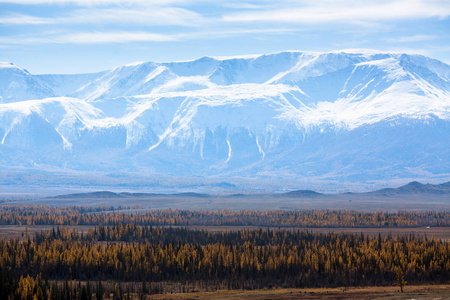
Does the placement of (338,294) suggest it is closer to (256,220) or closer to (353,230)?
(353,230)

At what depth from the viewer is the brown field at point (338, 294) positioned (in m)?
72.0

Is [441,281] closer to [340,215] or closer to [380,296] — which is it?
[380,296]

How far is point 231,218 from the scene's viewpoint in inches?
7589

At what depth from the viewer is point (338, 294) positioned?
75.9 m

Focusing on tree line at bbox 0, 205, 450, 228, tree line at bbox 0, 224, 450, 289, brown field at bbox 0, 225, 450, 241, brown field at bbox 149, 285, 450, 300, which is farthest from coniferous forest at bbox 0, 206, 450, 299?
tree line at bbox 0, 205, 450, 228

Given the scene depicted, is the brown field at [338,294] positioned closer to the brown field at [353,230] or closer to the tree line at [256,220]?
the brown field at [353,230]

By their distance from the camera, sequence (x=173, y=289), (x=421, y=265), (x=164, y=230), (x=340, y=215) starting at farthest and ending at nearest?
(x=340, y=215) → (x=164, y=230) → (x=421, y=265) → (x=173, y=289)

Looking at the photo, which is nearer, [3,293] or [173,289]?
[3,293]

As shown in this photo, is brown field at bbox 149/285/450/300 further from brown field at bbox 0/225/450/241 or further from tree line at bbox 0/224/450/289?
brown field at bbox 0/225/450/241

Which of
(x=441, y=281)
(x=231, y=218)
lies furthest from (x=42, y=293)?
(x=231, y=218)

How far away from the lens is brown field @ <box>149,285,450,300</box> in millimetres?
72000

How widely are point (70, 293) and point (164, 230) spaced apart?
7058 cm

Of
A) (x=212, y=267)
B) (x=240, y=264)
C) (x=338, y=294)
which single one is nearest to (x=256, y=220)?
(x=240, y=264)

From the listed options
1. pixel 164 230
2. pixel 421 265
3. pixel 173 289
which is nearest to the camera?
pixel 173 289
